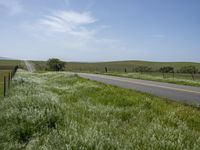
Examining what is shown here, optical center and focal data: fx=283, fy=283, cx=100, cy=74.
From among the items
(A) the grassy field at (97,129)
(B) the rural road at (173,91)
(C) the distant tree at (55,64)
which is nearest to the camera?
(A) the grassy field at (97,129)

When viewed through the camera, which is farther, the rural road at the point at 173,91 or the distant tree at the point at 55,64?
the distant tree at the point at 55,64

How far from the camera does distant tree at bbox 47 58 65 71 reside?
84.2m

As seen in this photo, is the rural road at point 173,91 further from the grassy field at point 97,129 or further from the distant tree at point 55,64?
the distant tree at point 55,64

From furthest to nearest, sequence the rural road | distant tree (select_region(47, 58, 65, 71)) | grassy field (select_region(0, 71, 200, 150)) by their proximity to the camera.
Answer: distant tree (select_region(47, 58, 65, 71)), the rural road, grassy field (select_region(0, 71, 200, 150))

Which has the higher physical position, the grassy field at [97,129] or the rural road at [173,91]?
the grassy field at [97,129]

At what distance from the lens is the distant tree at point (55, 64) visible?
8425cm

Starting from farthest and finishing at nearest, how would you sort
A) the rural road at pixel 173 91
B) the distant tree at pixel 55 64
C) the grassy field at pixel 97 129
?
the distant tree at pixel 55 64 < the rural road at pixel 173 91 < the grassy field at pixel 97 129

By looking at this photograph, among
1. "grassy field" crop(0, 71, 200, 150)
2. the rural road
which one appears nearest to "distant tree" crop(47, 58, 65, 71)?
the rural road

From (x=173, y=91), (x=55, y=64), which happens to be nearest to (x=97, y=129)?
(x=173, y=91)

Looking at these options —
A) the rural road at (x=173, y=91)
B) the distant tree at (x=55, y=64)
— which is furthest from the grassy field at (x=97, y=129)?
the distant tree at (x=55, y=64)

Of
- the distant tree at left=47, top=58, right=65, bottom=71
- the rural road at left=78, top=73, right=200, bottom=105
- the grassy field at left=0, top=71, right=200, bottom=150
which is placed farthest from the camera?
the distant tree at left=47, top=58, right=65, bottom=71

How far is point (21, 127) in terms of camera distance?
6.81 meters

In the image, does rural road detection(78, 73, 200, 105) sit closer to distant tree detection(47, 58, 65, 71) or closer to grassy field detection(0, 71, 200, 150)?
grassy field detection(0, 71, 200, 150)

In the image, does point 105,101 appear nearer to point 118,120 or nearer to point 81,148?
point 118,120
